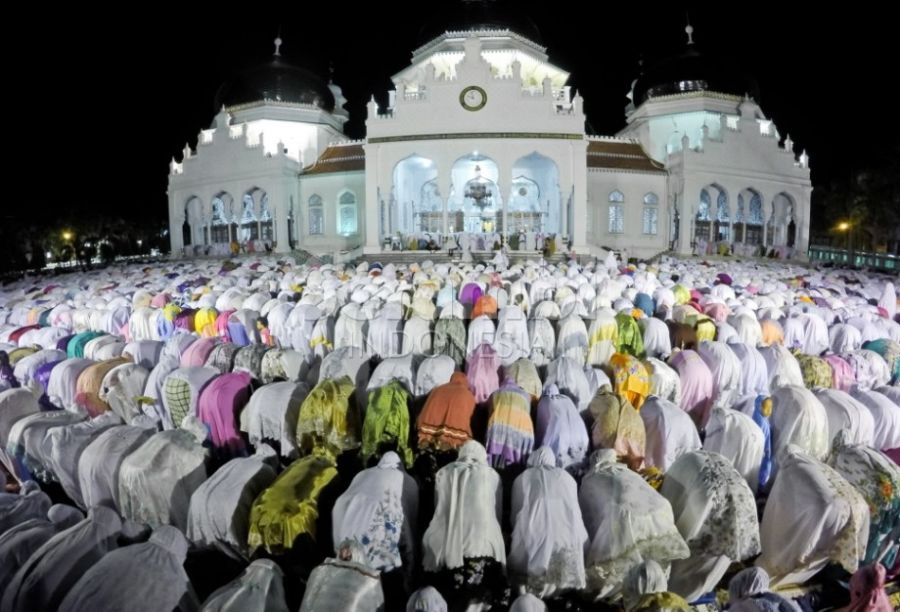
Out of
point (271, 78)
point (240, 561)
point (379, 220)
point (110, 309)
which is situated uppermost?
point (271, 78)

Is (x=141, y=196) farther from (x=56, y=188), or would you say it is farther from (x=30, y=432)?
(x=30, y=432)

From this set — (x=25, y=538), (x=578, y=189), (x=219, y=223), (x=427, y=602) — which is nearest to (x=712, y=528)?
(x=427, y=602)

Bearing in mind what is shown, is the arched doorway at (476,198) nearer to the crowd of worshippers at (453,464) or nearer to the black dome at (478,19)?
the black dome at (478,19)

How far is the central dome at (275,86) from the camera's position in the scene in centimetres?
2680

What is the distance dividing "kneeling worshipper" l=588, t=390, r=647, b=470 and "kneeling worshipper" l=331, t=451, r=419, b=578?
6.53 ft

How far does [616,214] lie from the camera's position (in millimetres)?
23922

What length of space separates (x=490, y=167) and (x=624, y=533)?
2134 centimetres

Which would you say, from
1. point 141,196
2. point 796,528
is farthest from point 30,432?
point 141,196

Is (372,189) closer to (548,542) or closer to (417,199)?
(417,199)

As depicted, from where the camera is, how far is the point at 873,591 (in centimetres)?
269

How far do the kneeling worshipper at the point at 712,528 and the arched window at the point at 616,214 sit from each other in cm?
2125

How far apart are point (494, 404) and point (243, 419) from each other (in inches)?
97.0

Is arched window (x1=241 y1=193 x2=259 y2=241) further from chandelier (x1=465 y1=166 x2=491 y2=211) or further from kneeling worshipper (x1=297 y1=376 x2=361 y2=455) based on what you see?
kneeling worshipper (x1=297 y1=376 x2=361 y2=455)

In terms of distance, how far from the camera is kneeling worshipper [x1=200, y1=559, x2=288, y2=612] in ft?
8.46
